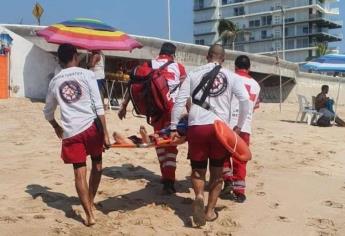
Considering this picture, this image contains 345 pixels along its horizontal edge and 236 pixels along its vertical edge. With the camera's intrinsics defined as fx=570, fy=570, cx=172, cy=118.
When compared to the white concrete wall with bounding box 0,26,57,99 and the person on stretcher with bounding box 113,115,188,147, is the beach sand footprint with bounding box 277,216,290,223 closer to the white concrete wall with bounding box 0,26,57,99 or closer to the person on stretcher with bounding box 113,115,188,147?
the person on stretcher with bounding box 113,115,188,147

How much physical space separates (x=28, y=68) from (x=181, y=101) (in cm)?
1019

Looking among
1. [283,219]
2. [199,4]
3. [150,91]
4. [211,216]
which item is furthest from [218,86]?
[199,4]

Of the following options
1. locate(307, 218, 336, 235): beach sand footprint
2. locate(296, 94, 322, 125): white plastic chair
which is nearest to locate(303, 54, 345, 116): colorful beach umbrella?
locate(296, 94, 322, 125): white plastic chair

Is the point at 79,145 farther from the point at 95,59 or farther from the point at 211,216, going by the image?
the point at 95,59

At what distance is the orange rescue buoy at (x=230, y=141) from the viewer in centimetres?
526

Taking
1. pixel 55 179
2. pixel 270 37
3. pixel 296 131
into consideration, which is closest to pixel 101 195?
pixel 55 179

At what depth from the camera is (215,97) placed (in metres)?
5.46

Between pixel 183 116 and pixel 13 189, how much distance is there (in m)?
2.20

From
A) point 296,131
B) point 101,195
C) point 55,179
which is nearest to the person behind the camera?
point 101,195

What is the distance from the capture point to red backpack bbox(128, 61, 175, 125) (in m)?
6.36

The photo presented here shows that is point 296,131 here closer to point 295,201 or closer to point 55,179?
point 295,201

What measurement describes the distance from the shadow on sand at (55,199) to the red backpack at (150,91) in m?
1.29

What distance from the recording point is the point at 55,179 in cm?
695

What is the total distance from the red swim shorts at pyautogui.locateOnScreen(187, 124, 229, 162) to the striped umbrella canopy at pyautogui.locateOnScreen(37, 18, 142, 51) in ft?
14.7
